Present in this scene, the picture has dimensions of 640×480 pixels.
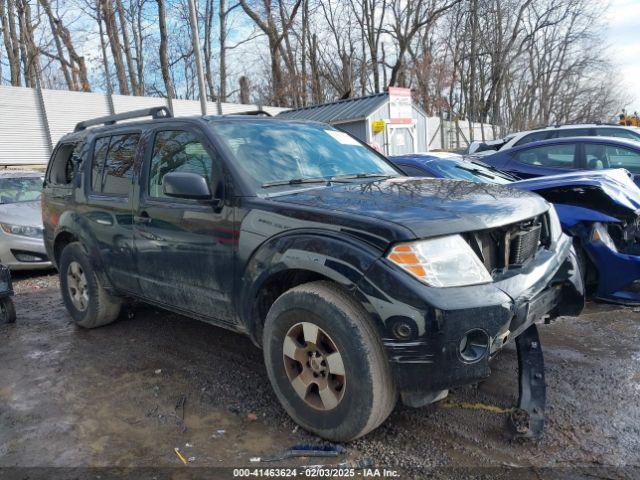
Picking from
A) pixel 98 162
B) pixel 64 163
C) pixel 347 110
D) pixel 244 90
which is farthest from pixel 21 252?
pixel 244 90

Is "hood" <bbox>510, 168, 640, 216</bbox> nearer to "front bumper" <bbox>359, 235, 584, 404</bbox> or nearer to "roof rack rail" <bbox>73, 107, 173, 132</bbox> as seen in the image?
"front bumper" <bbox>359, 235, 584, 404</bbox>

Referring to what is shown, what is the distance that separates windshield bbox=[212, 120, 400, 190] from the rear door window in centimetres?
98

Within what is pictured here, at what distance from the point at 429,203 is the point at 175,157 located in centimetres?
190

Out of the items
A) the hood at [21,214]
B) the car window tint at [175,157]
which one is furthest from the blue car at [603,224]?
the hood at [21,214]

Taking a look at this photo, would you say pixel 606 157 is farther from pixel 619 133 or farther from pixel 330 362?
pixel 330 362

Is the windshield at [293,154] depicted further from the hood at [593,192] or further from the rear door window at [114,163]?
the hood at [593,192]

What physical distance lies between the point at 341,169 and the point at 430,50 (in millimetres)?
31967

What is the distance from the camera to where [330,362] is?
2594 millimetres

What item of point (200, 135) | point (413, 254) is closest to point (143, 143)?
point (200, 135)

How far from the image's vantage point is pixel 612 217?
A: 441 centimetres

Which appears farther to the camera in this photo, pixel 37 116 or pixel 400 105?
pixel 400 105

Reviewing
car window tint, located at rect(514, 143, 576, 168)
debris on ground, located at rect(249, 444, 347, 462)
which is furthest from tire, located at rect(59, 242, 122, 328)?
car window tint, located at rect(514, 143, 576, 168)

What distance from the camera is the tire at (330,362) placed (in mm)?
2443

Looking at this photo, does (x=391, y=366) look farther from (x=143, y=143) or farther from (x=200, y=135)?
(x=143, y=143)
